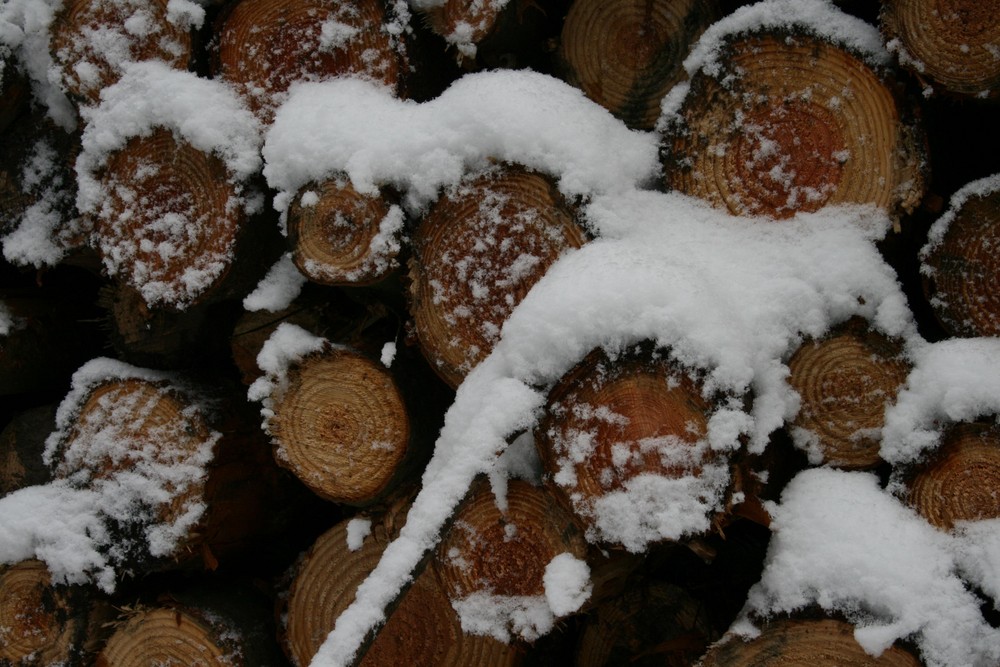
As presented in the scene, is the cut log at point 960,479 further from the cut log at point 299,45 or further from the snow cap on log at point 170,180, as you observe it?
the snow cap on log at point 170,180

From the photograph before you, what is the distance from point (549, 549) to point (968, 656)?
66cm

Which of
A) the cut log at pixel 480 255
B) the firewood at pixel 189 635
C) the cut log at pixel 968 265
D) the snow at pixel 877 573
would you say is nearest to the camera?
the snow at pixel 877 573

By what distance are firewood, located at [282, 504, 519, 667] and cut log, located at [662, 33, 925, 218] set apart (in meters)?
0.92

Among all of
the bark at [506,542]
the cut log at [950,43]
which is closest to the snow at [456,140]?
the cut log at [950,43]

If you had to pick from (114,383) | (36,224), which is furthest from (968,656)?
(36,224)

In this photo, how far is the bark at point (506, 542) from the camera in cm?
134

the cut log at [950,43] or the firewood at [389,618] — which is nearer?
the cut log at [950,43]

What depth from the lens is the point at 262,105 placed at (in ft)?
5.24

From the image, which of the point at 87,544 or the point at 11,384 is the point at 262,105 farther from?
the point at 11,384

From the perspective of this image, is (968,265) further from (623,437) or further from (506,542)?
(506,542)

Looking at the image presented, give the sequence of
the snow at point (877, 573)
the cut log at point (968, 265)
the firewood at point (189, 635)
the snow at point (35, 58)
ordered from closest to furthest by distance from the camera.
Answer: the snow at point (877, 573) → the cut log at point (968, 265) → the firewood at point (189, 635) → the snow at point (35, 58)

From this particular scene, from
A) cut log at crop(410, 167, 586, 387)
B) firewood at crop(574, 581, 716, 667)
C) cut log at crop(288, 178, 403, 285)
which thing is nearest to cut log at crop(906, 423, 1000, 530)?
firewood at crop(574, 581, 716, 667)

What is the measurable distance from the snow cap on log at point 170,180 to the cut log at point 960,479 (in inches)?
52.7

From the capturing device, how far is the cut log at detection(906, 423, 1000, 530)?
119 centimetres
